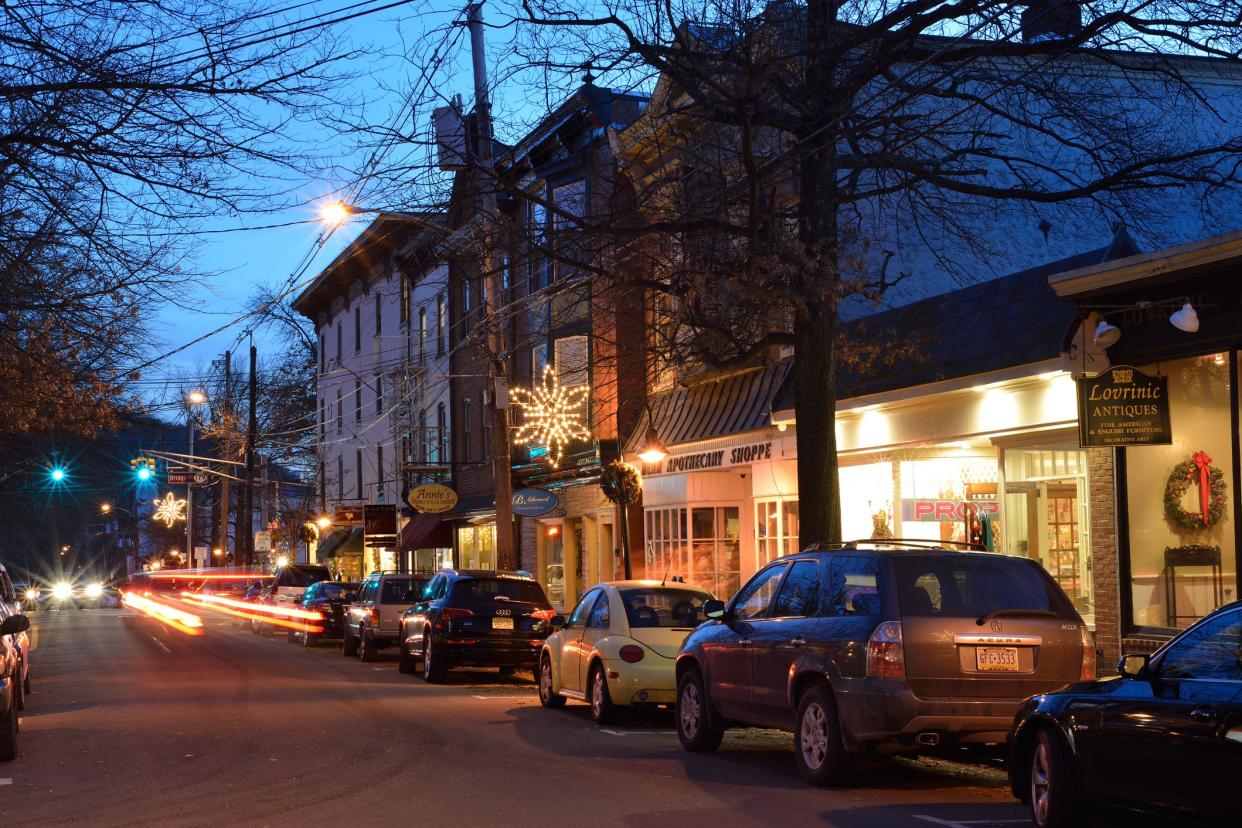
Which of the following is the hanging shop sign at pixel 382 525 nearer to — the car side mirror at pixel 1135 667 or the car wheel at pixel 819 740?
the car wheel at pixel 819 740

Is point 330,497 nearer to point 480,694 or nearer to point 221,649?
point 221,649

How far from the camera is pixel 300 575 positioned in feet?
129

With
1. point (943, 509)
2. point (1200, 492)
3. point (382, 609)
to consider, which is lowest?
point (382, 609)

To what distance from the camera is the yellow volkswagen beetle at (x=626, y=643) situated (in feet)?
51.7

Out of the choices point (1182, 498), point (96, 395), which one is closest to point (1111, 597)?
point (1182, 498)

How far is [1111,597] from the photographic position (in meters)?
18.0

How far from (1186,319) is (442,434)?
30.7 m

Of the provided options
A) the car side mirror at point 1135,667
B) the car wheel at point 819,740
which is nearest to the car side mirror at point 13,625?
the car wheel at point 819,740

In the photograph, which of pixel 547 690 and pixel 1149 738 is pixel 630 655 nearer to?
pixel 547 690

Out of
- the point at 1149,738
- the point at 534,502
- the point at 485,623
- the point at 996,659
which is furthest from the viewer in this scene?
the point at 534,502

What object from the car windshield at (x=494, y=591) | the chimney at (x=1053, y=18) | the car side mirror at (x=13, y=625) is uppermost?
the chimney at (x=1053, y=18)

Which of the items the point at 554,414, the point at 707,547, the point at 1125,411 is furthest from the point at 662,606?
the point at 554,414

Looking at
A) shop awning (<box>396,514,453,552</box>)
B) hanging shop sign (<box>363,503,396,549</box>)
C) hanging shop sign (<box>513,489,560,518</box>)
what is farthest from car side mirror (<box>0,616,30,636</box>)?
hanging shop sign (<box>363,503,396,549</box>)

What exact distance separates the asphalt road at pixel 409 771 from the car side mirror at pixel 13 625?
1.10 metres
